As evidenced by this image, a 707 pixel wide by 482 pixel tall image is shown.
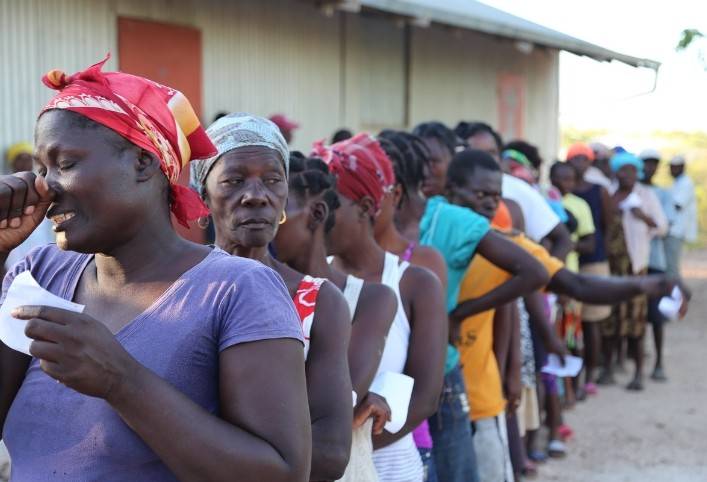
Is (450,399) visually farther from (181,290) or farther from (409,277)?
(181,290)

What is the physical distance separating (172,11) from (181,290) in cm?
571

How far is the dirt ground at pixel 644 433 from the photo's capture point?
6.21 m

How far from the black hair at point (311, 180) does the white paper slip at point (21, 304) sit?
1.37m

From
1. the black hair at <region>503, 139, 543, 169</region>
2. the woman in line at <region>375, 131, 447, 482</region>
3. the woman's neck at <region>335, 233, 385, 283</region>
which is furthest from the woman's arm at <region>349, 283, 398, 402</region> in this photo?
the black hair at <region>503, 139, 543, 169</region>

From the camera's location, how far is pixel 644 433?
7160mm

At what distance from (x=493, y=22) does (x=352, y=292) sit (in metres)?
7.74

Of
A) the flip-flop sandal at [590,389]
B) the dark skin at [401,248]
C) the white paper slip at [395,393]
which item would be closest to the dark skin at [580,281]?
the dark skin at [401,248]

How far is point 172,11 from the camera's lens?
6.93m

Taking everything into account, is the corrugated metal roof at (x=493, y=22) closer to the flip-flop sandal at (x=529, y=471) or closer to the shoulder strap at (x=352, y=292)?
the flip-flop sandal at (x=529, y=471)

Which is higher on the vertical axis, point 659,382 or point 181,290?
point 181,290

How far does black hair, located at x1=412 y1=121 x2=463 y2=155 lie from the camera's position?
5.13m

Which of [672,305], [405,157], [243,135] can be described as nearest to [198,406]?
[243,135]

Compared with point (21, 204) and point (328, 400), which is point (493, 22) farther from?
point (21, 204)

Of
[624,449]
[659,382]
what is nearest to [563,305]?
[624,449]
